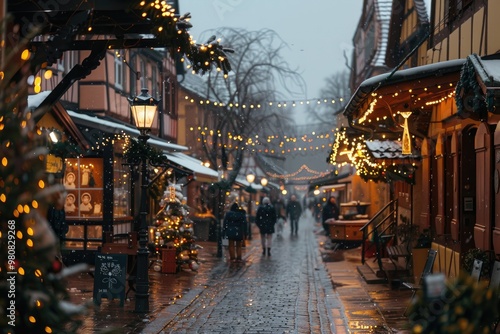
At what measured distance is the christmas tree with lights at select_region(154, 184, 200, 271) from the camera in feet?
74.5

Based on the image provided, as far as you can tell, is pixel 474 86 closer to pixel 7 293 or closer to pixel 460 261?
pixel 460 261

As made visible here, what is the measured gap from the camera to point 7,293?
205 inches

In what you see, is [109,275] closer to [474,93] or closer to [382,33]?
[474,93]

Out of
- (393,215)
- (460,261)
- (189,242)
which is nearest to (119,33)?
(460,261)

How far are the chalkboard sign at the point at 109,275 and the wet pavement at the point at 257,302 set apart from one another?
0.29 metres

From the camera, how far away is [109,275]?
49.6ft

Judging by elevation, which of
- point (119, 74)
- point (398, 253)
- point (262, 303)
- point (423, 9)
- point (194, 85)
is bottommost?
point (262, 303)

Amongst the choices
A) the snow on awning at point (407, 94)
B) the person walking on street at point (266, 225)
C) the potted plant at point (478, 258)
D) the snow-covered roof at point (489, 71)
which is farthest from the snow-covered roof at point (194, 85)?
the snow-covered roof at point (489, 71)

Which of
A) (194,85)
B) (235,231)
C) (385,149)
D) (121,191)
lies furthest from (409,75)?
(194,85)

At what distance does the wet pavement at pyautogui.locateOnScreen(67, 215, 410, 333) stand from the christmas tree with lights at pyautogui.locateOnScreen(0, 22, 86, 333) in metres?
4.59

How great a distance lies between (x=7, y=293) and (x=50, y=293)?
0.23 metres

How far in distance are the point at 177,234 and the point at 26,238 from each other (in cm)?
1761

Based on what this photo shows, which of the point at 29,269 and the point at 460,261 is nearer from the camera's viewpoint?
the point at 29,269

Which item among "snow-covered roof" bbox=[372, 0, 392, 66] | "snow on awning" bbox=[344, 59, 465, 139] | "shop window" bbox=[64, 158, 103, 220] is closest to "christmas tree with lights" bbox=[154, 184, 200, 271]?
"shop window" bbox=[64, 158, 103, 220]
